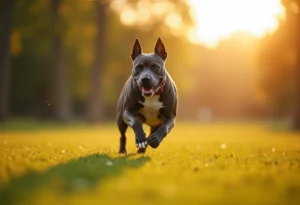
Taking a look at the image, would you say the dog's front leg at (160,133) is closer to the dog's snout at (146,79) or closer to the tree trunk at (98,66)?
the dog's snout at (146,79)

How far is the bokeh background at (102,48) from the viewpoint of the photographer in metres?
27.6

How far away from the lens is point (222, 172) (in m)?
5.92

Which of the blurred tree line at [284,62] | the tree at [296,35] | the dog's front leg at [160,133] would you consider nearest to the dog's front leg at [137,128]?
the dog's front leg at [160,133]

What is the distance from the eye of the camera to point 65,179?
17.0ft

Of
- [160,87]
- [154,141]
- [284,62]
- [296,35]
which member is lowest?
[154,141]

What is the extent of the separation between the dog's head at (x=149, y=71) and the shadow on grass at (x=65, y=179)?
200 cm

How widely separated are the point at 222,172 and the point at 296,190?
1.27 meters

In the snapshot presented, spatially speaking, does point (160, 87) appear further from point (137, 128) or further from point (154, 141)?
point (154, 141)

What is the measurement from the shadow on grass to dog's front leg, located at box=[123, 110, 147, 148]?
1.23 metres

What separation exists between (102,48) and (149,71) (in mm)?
22649

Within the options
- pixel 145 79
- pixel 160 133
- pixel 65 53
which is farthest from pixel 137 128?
pixel 65 53

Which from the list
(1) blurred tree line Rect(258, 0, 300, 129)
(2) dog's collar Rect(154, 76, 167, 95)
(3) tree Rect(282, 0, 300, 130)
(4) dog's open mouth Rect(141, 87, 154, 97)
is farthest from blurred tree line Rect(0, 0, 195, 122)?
(4) dog's open mouth Rect(141, 87, 154, 97)

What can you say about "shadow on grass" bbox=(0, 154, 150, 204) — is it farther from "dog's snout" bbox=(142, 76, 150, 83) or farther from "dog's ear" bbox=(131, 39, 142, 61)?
"dog's ear" bbox=(131, 39, 142, 61)

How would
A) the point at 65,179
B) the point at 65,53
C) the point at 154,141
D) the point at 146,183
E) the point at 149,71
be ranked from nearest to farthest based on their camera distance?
the point at 146,183
the point at 65,179
the point at 154,141
the point at 149,71
the point at 65,53
